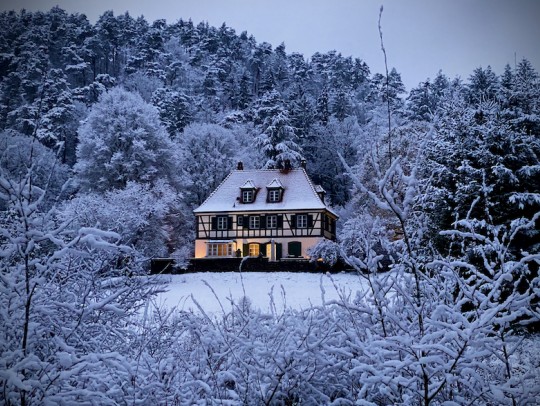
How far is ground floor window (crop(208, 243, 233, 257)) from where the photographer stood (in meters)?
40.6

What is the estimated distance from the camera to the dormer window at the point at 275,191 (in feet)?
132

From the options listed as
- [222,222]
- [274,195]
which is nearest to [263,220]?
[274,195]

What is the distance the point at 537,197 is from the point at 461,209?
86.4 inches

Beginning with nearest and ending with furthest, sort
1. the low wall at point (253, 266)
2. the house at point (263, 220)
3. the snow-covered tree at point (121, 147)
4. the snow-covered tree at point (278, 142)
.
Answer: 1. the low wall at point (253, 266)
2. the snow-covered tree at point (121, 147)
3. the house at point (263, 220)
4. the snow-covered tree at point (278, 142)

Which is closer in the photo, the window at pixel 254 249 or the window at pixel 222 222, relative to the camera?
the window at pixel 254 249

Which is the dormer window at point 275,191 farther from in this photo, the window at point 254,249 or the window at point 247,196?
the window at point 254,249

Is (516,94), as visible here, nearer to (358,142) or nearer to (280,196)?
(280,196)

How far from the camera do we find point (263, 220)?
4009 centimetres

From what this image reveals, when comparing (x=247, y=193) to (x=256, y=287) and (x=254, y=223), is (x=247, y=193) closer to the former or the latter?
(x=254, y=223)

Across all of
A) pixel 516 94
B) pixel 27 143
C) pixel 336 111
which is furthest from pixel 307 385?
pixel 336 111

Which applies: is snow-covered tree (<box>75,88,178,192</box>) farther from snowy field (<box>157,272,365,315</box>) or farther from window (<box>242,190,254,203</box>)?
snowy field (<box>157,272,365,315</box>)

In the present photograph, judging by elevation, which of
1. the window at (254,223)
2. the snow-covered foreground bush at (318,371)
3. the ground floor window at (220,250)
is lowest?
the ground floor window at (220,250)

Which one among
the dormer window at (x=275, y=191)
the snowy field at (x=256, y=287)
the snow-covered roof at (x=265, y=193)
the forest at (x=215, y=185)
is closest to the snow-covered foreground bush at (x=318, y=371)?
the forest at (x=215, y=185)

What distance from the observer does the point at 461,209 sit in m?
15.6
